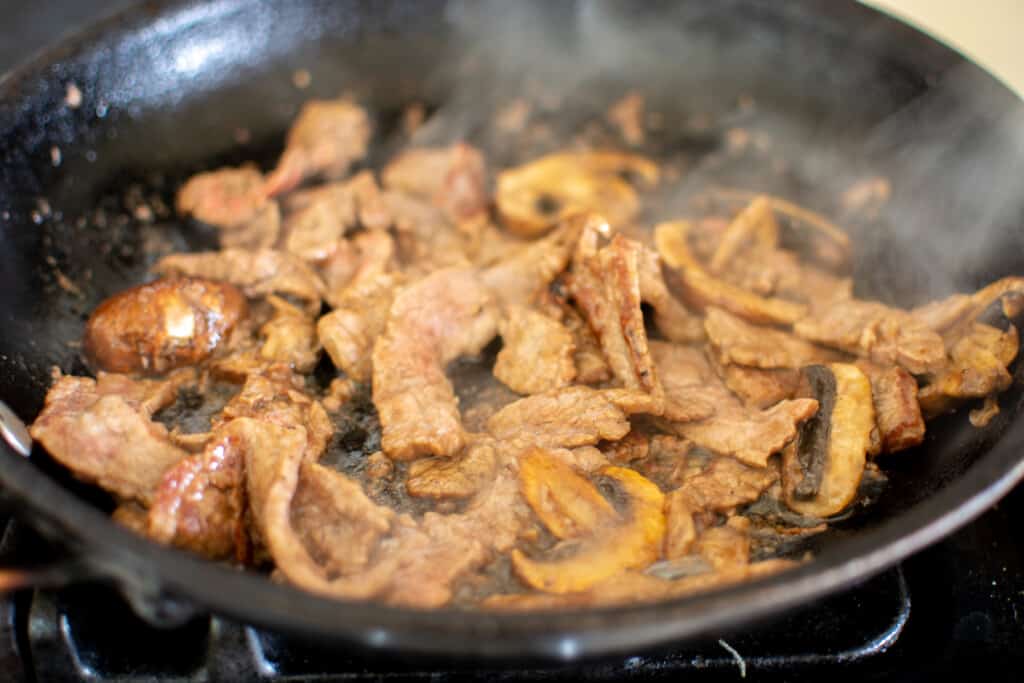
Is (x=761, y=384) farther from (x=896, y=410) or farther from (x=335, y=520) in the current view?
(x=335, y=520)

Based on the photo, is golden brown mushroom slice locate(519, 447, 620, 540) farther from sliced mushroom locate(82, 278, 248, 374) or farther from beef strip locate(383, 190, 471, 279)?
sliced mushroom locate(82, 278, 248, 374)

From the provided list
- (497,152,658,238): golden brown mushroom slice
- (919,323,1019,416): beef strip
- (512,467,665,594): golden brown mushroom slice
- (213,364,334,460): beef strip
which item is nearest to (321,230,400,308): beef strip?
(213,364,334,460): beef strip

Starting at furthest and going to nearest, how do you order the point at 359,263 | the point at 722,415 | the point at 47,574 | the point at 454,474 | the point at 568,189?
the point at 568,189
the point at 359,263
the point at 722,415
the point at 454,474
the point at 47,574

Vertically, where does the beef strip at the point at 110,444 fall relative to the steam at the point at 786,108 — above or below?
above

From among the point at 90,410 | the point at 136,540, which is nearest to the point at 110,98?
the point at 90,410

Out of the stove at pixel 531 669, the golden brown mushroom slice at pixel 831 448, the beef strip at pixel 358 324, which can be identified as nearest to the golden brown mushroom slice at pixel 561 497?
the stove at pixel 531 669

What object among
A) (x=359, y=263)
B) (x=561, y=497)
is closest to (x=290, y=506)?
(x=561, y=497)

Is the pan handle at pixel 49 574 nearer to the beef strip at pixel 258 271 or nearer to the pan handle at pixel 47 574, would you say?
the pan handle at pixel 47 574
